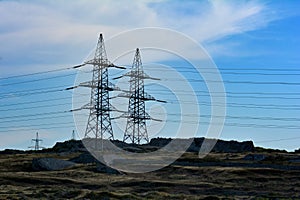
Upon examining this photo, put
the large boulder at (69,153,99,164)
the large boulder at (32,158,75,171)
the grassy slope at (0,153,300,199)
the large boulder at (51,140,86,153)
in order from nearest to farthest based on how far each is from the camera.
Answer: the grassy slope at (0,153,300,199) < the large boulder at (32,158,75,171) < the large boulder at (69,153,99,164) < the large boulder at (51,140,86,153)

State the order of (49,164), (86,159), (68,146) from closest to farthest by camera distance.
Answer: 1. (49,164)
2. (86,159)
3. (68,146)

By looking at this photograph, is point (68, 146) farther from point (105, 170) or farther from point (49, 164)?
point (105, 170)

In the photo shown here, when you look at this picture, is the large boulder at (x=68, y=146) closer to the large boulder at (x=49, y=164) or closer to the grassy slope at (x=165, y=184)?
the large boulder at (x=49, y=164)

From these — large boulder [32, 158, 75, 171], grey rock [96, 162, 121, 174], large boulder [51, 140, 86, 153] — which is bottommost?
grey rock [96, 162, 121, 174]

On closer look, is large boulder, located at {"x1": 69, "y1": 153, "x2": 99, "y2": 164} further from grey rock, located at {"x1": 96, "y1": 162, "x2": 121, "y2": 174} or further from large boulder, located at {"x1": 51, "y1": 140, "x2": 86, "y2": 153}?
large boulder, located at {"x1": 51, "y1": 140, "x2": 86, "y2": 153}

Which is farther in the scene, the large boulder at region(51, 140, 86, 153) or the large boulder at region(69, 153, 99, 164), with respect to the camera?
the large boulder at region(51, 140, 86, 153)

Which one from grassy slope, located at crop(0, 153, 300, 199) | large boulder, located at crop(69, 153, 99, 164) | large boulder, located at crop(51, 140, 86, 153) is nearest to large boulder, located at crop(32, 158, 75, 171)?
grassy slope, located at crop(0, 153, 300, 199)

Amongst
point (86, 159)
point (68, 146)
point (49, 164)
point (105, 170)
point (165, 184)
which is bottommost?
point (165, 184)

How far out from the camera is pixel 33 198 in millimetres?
43125

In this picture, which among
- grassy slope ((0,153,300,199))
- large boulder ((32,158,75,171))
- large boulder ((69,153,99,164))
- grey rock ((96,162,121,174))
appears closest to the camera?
grassy slope ((0,153,300,199))

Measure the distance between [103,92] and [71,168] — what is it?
43.5ft

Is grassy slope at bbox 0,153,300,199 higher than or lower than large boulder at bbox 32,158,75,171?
lower

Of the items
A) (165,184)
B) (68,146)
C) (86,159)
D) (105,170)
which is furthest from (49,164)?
(68,146)

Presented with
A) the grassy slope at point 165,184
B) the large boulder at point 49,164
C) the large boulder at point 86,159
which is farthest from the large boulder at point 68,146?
the grassy slope at point 165,184
